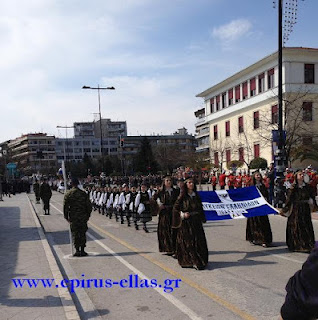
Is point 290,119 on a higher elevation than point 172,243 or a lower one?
higher

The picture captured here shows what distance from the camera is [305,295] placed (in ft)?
6.29

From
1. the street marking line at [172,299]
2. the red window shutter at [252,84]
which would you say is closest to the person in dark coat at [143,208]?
the street marking line at [172,299]

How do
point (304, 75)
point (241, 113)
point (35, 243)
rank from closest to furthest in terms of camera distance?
point (35, 243) < point (304, 75) < point (241, 113)

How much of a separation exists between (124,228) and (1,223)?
551cm

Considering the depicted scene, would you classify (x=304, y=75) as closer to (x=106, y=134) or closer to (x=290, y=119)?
(x=290, y=119)

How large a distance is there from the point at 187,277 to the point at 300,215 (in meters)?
3.53

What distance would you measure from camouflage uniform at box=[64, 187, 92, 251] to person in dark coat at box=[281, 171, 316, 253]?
4.96 meters

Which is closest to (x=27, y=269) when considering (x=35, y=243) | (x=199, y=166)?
(x=35, y=243)

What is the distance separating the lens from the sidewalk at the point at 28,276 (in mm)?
5152

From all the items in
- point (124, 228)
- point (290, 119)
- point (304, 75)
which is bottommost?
point (124, 228)

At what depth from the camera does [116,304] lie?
5.66 metres

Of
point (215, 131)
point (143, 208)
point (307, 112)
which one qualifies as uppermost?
point (215, 131)

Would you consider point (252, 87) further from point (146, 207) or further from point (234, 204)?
point (234, 204)

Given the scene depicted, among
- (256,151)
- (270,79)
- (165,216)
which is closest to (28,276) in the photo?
(165,216)
